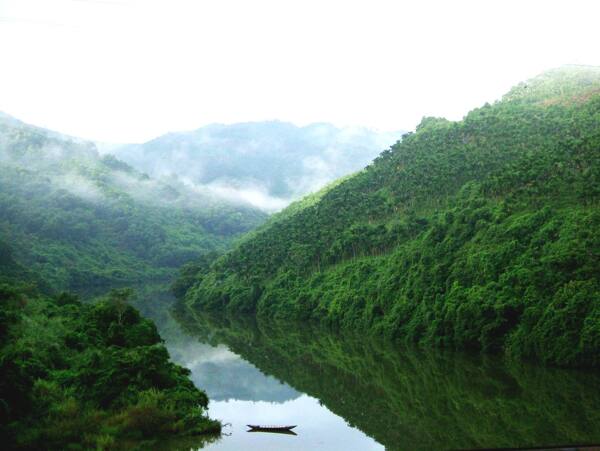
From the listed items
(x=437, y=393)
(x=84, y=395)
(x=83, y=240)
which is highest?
(x=84, y=395)

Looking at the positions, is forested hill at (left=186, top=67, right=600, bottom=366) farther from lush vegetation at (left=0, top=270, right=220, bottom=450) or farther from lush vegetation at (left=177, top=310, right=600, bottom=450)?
lush vegetation at (left=0, top=270, right=220, bottom=450)

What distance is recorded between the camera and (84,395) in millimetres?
25219

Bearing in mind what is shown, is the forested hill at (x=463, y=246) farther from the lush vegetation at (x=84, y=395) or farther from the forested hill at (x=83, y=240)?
the forested hill at (x=83, y=240)

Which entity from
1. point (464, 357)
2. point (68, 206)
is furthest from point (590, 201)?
point (68, 206)

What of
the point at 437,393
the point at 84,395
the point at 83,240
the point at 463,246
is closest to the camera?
the point at 84,395

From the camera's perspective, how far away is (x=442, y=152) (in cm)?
9300

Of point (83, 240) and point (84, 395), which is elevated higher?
point (84, 395)

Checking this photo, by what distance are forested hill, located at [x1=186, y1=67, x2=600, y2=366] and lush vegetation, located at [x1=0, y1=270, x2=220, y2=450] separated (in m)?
24.0

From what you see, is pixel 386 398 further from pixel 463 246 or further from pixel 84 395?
pixel 463 246

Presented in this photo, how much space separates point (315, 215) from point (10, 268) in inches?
1735

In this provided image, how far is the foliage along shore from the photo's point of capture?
21.7m

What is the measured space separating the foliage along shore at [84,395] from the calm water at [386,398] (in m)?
2.45

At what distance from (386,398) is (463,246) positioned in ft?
79.8

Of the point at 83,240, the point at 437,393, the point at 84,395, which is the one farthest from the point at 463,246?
the point at 83,240
